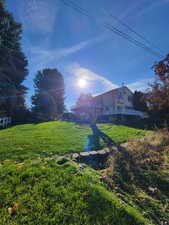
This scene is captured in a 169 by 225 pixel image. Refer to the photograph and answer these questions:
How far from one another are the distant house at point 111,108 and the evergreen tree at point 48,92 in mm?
6467

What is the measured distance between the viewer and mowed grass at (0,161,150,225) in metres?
1.71

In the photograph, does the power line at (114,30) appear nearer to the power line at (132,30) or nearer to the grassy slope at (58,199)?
the power line at (132,30)

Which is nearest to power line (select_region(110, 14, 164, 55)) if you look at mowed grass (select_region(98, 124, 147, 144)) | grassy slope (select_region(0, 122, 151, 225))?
mowed grass (select_region(98, 124, 147, 144))

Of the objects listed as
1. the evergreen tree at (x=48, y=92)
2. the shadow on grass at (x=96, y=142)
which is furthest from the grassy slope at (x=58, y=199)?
the evergreen tree at (x=48, y=92)

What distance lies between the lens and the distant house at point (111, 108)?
18.5 meters

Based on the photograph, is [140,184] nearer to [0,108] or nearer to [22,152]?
[22,152]

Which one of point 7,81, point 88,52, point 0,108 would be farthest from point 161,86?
A: point 7,81

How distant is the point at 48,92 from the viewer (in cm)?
2795

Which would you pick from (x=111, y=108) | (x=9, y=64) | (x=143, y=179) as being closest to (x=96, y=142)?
(x=143, y=179)

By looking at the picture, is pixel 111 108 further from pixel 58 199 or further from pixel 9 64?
pixel 58 199

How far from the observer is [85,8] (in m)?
4.74

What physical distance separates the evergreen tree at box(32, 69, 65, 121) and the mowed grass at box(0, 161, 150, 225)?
23.7 m

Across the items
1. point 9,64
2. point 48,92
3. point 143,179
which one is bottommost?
point 143,179

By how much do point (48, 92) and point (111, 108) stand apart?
15.9m
